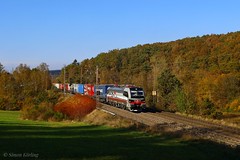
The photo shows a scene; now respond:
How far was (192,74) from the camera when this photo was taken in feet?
312

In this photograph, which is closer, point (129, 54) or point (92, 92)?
point (92, 92)

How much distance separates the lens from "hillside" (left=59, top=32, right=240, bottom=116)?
6300cm

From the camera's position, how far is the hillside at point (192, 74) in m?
63.0

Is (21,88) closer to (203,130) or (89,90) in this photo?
(89,90)

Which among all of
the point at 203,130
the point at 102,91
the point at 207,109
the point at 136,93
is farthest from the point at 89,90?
the point at 203,130

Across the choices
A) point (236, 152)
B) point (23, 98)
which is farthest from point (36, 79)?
point (236, 152)

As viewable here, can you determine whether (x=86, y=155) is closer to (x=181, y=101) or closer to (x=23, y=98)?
(x=181, y=101)

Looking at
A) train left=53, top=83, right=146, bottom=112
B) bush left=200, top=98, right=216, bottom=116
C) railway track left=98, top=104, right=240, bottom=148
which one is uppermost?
train left=53, top=83, right=146, bottom=112

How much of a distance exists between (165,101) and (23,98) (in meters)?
47.1

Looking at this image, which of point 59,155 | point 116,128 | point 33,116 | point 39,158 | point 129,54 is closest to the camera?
point 39,158

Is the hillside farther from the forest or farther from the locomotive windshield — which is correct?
the locomotive windshield

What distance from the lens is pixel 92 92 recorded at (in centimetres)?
8056

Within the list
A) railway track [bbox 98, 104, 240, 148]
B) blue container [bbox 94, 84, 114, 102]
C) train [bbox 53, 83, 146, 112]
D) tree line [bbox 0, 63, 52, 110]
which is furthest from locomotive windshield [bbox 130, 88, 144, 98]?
tree line [bbox 0, 63, 52, 110]

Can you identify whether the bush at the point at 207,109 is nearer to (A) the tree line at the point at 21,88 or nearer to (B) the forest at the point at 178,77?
(B) the forest at the point at 178,77
